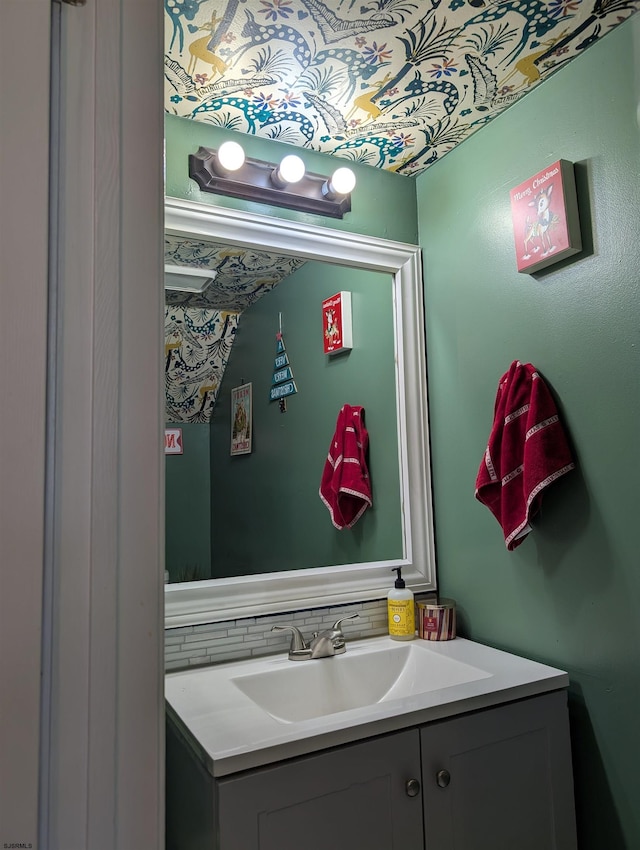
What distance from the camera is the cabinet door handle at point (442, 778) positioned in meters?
1.13

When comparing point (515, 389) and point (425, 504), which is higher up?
point (515, 389)

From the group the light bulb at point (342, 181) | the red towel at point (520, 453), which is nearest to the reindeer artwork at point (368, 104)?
the light bulb at point (342, 181)

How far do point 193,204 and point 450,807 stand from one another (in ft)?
5.01

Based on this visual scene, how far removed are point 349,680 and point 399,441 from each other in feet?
2.38

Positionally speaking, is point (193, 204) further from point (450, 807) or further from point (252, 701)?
point (450, 807)

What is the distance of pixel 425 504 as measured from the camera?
183 centimetres

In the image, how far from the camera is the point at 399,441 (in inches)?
72.7

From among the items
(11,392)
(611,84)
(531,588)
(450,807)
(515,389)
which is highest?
(611,84)

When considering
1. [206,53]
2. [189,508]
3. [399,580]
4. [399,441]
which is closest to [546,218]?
[399,441]

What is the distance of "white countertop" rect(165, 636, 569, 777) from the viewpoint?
101 centimetres

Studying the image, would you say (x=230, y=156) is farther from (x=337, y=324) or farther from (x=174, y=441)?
(x=174, y=441)

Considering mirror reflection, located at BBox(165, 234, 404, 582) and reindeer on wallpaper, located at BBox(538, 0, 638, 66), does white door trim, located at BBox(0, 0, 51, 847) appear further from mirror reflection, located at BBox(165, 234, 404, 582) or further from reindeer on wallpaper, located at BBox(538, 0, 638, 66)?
reindeer on wallpaper, located at BBox(538, 0, 638, 66)

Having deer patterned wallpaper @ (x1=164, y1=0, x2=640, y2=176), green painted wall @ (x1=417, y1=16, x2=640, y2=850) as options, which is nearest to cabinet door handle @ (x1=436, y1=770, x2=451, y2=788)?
green painted wall @ (x1=417, y1=16, x2=640, y2=850)

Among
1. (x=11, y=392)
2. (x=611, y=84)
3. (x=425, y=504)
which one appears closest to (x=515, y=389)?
(x=425, y=504)
